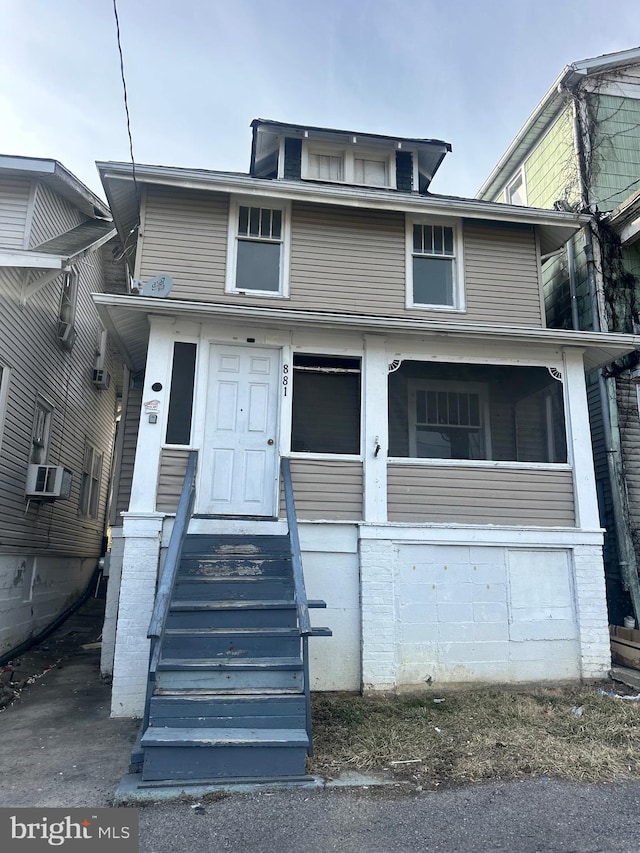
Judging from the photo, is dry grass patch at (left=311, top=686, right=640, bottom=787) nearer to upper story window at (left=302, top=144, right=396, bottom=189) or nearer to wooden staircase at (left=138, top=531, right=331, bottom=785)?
wooden staircase at (left=138, top=531, right=331, bottom=785)

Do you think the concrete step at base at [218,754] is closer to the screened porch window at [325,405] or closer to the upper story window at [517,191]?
the screened porch window at [325,405]

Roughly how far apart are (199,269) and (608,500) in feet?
23.5

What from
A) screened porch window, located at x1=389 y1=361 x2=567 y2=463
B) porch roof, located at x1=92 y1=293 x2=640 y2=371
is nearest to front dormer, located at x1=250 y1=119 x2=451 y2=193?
porch roof, located at x1=92 y1=293 x2=640 y2=371

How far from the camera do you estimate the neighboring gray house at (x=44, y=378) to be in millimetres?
8461

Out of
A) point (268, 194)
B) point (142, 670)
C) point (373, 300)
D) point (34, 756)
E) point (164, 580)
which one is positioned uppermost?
point (268, 194)

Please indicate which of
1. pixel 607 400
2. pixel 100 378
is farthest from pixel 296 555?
pixel 100 378

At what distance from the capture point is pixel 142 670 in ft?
20.1

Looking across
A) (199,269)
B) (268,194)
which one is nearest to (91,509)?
(199,269)

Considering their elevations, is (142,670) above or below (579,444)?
below

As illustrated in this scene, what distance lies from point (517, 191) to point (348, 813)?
12.7 metres

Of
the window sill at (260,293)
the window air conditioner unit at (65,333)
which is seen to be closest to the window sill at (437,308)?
the window sill at (260,293)

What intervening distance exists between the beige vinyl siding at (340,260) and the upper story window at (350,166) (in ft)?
4.27

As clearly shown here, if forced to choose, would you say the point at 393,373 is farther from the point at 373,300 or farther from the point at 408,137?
the point at 408,137

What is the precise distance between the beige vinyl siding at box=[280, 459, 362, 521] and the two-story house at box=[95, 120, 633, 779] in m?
0.02
